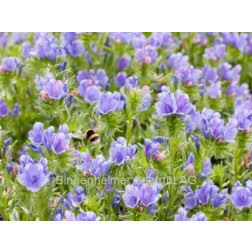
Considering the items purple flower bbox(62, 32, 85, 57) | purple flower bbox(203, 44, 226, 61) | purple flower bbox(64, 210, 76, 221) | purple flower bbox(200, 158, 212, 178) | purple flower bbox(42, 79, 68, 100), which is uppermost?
purple flower bbox(203, 44, 226, 61)

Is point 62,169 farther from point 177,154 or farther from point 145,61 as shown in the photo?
point 145,61

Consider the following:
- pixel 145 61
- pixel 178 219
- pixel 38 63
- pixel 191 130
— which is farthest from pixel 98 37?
pixel 178 219

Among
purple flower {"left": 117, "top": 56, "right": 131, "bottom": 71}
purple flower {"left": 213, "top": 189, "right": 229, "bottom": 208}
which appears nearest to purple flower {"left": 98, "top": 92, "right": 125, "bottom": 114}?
purple flower {"left": 213, "top": 189, "right": 229, "bottom": 208}

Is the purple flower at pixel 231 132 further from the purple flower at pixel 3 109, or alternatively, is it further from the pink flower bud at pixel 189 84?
the purple flower at pixel 3 109

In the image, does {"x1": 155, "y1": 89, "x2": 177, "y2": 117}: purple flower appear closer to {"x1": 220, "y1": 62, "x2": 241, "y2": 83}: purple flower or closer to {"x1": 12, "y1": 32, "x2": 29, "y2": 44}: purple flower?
{"x1": 220, "y1": 62, "x2": 241, "y2": 83}: purple flower

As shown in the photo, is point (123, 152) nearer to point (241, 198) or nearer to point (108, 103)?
point (108, 103)

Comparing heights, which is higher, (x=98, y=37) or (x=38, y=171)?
(x=98, y=37)
